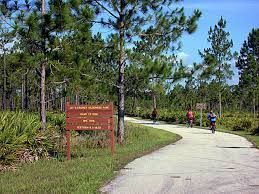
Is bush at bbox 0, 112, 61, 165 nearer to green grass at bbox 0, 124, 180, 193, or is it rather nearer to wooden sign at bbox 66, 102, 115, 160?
green grass at bbox 0, 124, 180, 193

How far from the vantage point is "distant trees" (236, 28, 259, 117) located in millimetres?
64250

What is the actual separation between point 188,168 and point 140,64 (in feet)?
26.7

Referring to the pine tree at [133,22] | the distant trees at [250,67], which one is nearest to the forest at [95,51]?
the pine tree at [133,22]

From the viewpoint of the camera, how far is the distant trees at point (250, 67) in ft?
211

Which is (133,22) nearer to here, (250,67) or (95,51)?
(95,51)

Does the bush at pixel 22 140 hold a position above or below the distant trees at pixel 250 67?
below

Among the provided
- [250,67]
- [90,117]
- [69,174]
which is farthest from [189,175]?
[250,67]

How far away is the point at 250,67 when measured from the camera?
6675 centimetres

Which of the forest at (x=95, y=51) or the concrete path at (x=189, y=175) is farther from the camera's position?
the forest at (x=95, y=51)

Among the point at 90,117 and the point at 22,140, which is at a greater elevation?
the point at 90,117

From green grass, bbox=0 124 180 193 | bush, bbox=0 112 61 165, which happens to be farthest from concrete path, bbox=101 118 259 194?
bush, bbox=0 112 61 165

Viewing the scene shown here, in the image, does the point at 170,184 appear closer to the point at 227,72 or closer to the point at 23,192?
the point at 23,192

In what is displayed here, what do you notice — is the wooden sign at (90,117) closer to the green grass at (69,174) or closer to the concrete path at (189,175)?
the green grass at (69,174)

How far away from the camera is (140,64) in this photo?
20.2 meters
